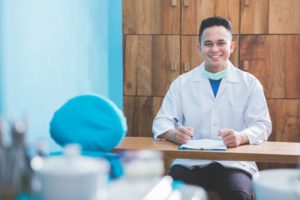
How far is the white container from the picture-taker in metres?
0.97

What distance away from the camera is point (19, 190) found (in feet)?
3.42

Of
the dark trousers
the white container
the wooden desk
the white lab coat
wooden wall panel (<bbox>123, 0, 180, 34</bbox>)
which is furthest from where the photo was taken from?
wooden wall panel (<bbox>123, 0, 180, 34</bbox>)

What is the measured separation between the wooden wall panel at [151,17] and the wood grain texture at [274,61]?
540mm

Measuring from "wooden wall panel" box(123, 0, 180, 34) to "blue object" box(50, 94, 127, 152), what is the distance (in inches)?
85.3

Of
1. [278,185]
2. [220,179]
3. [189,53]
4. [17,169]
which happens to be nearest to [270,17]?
[189,53]

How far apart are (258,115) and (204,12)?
125cm

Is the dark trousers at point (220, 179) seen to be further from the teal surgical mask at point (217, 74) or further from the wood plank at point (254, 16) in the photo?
the wood plank at point (254, 16)

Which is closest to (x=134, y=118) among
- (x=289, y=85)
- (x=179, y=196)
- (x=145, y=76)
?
(x=145, y=76)

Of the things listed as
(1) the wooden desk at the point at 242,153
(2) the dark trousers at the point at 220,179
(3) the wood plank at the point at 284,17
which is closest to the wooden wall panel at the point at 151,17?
(3) the wood plank at the point at 284,17

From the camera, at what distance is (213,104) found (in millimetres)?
2645

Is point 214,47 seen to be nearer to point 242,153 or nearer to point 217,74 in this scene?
point 217,74

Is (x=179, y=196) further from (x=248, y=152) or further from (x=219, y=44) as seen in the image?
(x=219, y=44)

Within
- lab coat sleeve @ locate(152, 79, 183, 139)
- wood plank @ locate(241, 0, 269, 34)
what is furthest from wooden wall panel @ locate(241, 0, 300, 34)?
lab coat sleeve @ locate(152, 79, 183, 139)

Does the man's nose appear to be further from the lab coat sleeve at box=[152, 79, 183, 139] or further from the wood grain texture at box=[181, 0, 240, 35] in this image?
the wood grain texture at box=[181, 0, 240, 35]
